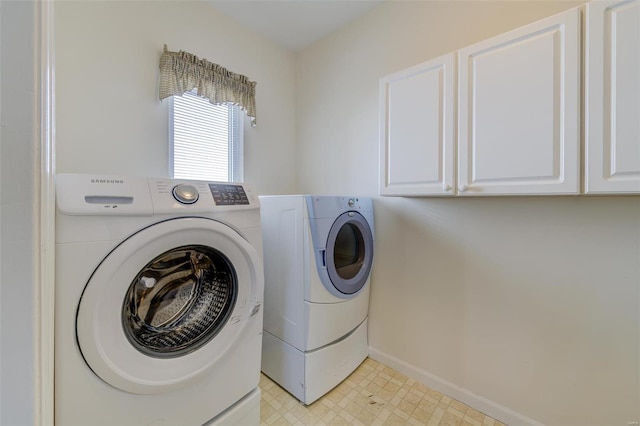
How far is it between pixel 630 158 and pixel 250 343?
1.57 m

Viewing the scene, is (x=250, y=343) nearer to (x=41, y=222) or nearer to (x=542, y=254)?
(x=41, y=222)

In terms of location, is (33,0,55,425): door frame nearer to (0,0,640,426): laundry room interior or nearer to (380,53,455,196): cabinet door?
(0,0,640,426): laundry room interior

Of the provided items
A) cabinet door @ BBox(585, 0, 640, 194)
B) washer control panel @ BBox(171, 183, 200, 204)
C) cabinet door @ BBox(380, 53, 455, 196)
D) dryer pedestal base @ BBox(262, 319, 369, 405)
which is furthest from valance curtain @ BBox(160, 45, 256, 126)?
cabinet door @ BBox(585, 0, 640, 194)

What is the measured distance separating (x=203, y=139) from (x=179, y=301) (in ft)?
3.97

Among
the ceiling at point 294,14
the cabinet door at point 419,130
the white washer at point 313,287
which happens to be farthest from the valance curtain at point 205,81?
the cabinet door at point 419,130

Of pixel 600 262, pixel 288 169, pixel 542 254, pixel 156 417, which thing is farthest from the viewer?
pixel 288 169

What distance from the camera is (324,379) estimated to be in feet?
4.86

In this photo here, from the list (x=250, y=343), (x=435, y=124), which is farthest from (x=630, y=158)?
(x=250, y=343)

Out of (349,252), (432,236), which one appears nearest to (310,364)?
(349,252)

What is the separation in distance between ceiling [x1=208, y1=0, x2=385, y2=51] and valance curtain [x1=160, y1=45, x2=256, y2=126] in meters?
0.43

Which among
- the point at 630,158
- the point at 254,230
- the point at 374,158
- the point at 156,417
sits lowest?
the point at 156,417

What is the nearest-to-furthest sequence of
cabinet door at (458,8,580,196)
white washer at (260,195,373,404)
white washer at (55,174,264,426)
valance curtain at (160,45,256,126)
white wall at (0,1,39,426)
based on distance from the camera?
white wall at (0,1,39,426) < white washer at (55,174,264,426) < cabinet door at (458,8,580,196) < white washer at (260,195,373,404) < valance curtain at (160,45,256,126)

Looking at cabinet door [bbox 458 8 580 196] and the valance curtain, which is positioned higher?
the valance curtain

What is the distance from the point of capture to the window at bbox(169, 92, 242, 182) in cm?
171
